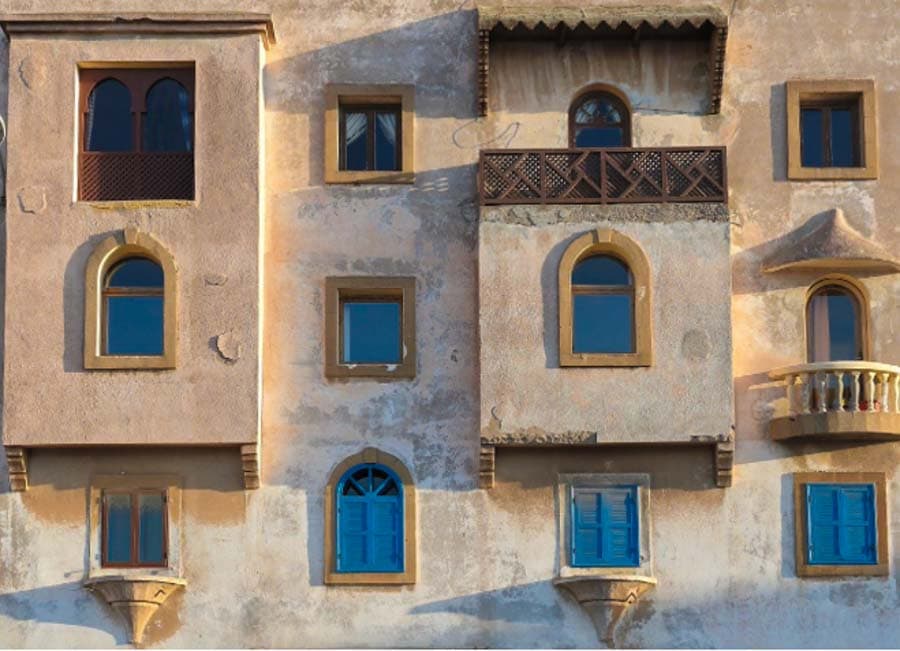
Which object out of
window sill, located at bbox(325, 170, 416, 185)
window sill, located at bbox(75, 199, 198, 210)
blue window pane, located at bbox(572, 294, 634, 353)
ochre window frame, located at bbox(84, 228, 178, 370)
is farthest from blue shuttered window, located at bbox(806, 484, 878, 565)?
window sill, located at bbox(75, 199, 198, 210)

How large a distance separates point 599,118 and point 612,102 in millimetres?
320

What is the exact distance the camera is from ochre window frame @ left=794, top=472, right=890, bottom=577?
125 ft

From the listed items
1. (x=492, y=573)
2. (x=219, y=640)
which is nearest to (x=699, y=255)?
(x=492, y=573)

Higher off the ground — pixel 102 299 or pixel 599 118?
pixel 599 118

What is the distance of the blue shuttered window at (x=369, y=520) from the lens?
125ft

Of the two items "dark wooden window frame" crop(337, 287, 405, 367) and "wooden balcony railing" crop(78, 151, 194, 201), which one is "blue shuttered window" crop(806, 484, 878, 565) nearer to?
"dark wooden window frame" crop(337, 287, 405, 367)

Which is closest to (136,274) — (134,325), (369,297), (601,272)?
(134,325)

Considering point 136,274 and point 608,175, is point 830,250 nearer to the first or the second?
point 608,175

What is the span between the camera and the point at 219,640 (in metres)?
37.9

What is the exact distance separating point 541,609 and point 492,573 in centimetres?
90

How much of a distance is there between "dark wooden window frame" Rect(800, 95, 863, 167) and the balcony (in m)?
3.57

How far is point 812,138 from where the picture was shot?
39.8 meters

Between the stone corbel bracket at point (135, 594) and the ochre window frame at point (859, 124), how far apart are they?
1137 centimetres

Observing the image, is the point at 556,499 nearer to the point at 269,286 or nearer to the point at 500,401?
the point at 500,401
